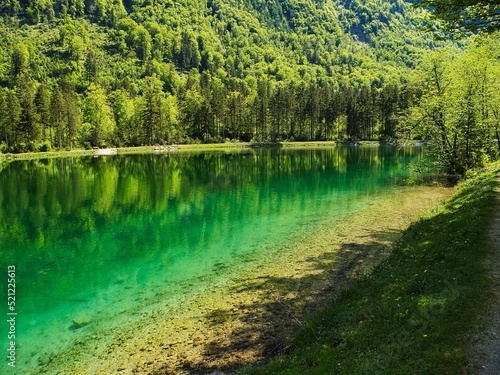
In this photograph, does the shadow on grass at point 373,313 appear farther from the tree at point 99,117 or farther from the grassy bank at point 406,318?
the tree at point 99,117

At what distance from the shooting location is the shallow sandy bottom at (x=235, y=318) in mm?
10836

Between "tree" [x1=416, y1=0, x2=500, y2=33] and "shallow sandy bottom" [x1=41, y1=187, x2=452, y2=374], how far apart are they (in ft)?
34.7

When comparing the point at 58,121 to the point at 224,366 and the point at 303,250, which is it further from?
the point at 224,366

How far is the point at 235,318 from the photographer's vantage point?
516 inches

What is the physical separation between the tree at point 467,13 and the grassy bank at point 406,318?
8274 mm

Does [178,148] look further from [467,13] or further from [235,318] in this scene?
[235,318]

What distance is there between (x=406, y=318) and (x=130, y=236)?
1947cm

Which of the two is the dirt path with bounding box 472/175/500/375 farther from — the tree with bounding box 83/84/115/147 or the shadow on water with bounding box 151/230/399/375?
the tree with bounding box 83/84/115/147

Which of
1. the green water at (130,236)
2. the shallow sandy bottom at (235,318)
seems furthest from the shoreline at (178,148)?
Result: the shallow sandy bottom at (235,318)

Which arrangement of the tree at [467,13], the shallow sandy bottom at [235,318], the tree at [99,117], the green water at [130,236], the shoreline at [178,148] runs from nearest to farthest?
the shallow sandy bottom at [235,318] → the tree at [467,13] → the green water at [130,236] → the shoreline at [178,148] → the tree at [99,117]

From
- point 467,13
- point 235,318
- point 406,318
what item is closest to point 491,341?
point 406,318

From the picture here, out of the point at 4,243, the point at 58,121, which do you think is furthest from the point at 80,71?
the point at 4,243

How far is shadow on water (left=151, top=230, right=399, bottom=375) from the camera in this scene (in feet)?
34.7

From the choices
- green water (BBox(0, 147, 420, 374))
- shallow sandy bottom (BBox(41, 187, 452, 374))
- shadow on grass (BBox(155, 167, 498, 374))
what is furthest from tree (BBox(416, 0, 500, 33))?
green water (BBox(0, 147, 420, 374))
